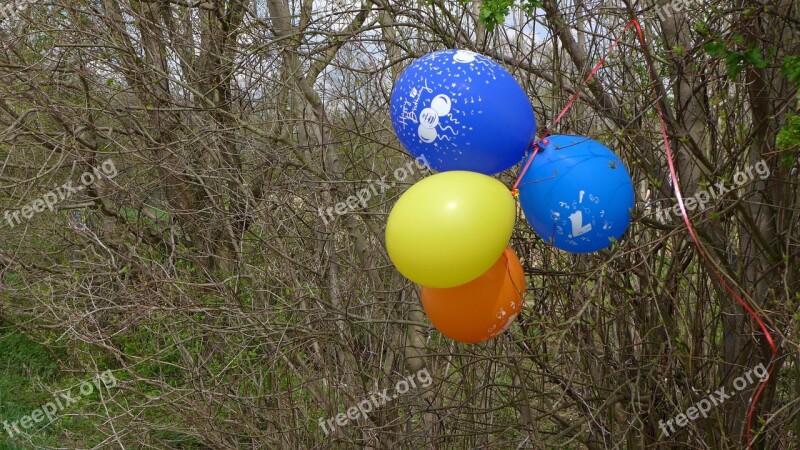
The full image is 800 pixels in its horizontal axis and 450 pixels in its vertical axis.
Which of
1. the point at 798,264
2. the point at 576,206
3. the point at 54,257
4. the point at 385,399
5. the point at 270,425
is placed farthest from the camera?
the point at 54,257

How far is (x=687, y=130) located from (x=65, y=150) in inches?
155

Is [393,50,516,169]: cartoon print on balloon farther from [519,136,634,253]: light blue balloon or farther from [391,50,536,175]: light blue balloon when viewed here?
[519,136,634,253]: light blue balloon

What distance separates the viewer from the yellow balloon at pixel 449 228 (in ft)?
7.38

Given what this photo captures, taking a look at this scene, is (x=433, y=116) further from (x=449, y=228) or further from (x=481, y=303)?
(x=481, y=303)

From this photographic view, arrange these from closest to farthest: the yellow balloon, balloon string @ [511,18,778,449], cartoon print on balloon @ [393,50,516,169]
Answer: the yellow balloon < cartoon print on balloon @ [393,50,516,169] < balloon string @ [511,18,778,449]

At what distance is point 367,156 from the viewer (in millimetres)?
4754

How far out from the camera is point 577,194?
245 cm

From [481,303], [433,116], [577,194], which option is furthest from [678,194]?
[433,116]

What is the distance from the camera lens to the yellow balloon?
2.25 m

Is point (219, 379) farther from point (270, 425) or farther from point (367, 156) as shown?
point (367, 156)

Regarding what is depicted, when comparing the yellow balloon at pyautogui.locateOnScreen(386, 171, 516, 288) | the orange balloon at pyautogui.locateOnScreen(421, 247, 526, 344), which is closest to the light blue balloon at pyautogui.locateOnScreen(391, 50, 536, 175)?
the yellow balloon at pyautogui.locateOnScreen(386, 171, 516, 288)

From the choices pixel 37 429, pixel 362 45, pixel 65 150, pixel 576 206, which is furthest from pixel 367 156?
pixel 37 429

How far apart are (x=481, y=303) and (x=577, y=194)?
473mm

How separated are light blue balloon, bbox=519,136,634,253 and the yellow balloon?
0.18m
